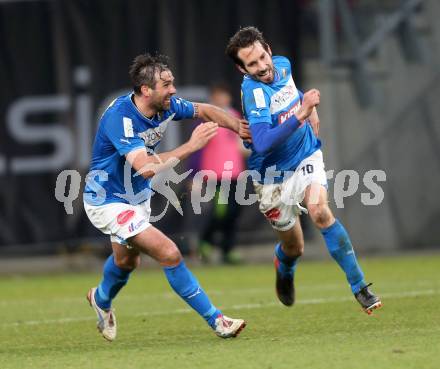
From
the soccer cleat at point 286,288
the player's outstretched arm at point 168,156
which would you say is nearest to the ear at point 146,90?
the player's outstretched arm at point 168,156

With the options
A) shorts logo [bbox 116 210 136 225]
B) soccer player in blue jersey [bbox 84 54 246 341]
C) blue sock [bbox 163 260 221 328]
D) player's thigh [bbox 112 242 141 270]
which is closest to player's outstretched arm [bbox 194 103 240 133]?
soccer player in blue jersey [bbox 84 54 246 341]

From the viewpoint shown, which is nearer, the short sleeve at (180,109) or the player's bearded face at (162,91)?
the player's bearded face at (162,91)

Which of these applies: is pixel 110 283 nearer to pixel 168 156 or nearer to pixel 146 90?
pixel 168 156

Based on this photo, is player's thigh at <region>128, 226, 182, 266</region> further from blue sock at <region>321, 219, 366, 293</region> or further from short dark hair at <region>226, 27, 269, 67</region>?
short dark hair at <region>226, 27, 269, 67</region>

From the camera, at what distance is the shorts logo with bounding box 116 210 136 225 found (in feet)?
25.7

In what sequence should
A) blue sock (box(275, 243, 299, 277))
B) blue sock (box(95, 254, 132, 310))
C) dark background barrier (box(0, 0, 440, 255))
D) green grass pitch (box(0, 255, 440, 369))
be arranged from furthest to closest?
dark background barrier (box(0, 0, 440, 255)) < blue sock (box(275, 243, 299, 277)) < blue sock (box(95, 254, 132, 310)) < green grass pitch (box(0, 255, 440, 369))

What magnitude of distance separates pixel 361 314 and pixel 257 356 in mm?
2205

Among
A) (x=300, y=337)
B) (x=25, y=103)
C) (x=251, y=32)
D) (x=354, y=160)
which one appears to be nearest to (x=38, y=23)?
(x=25, y=103)

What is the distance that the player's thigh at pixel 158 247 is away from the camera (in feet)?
25.2

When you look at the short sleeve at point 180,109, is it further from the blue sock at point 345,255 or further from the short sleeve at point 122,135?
the blue sock at point 345,255

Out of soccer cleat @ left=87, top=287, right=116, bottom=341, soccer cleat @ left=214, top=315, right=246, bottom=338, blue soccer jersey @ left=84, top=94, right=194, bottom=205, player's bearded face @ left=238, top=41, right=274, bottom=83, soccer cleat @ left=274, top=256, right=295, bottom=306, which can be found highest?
player's bearded face @ left=238, top=41, right=274, bottom=83

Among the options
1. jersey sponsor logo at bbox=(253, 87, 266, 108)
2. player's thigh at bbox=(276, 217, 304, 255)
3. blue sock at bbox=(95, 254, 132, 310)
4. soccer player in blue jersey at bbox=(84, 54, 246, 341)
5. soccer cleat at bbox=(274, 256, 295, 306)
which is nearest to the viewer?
soccer player in blue jersey at bbox=(84, 54, 246, 341)

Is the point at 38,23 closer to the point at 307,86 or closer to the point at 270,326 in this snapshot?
the point at 307,86

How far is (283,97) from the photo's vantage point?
27.4 ft
